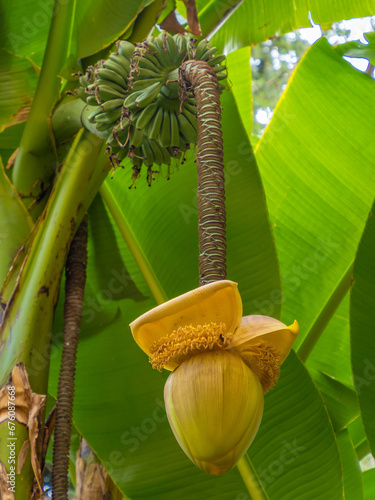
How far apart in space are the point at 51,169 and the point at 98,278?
228 millimetres

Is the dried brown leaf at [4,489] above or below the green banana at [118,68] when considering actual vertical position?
below

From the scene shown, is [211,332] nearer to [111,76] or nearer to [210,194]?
[210,194]

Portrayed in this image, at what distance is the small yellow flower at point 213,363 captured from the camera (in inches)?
16.7

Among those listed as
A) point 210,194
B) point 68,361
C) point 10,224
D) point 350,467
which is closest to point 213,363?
point 210,194

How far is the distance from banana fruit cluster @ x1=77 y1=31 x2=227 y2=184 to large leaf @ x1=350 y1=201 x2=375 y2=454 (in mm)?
378

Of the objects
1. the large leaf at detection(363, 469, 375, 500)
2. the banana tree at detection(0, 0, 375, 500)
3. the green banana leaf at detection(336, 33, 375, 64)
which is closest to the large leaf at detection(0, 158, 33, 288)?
the banana tree at detection(0, 0, 375, 500)

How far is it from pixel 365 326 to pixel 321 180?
0.37m

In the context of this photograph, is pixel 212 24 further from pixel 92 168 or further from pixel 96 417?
pixel 96 417

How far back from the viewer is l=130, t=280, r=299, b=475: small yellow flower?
1.40 feet

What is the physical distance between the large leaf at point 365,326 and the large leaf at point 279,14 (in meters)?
0.63

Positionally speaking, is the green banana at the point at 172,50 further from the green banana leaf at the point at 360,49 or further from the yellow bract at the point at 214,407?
the green banana leaf at the point at 360,49

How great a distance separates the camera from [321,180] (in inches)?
46.6

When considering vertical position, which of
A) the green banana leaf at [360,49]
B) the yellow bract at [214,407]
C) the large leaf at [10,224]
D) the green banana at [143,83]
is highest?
the green banana leaf at [360,49]

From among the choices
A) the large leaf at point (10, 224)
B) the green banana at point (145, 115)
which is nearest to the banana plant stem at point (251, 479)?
the large leaf at point (10, 224)
